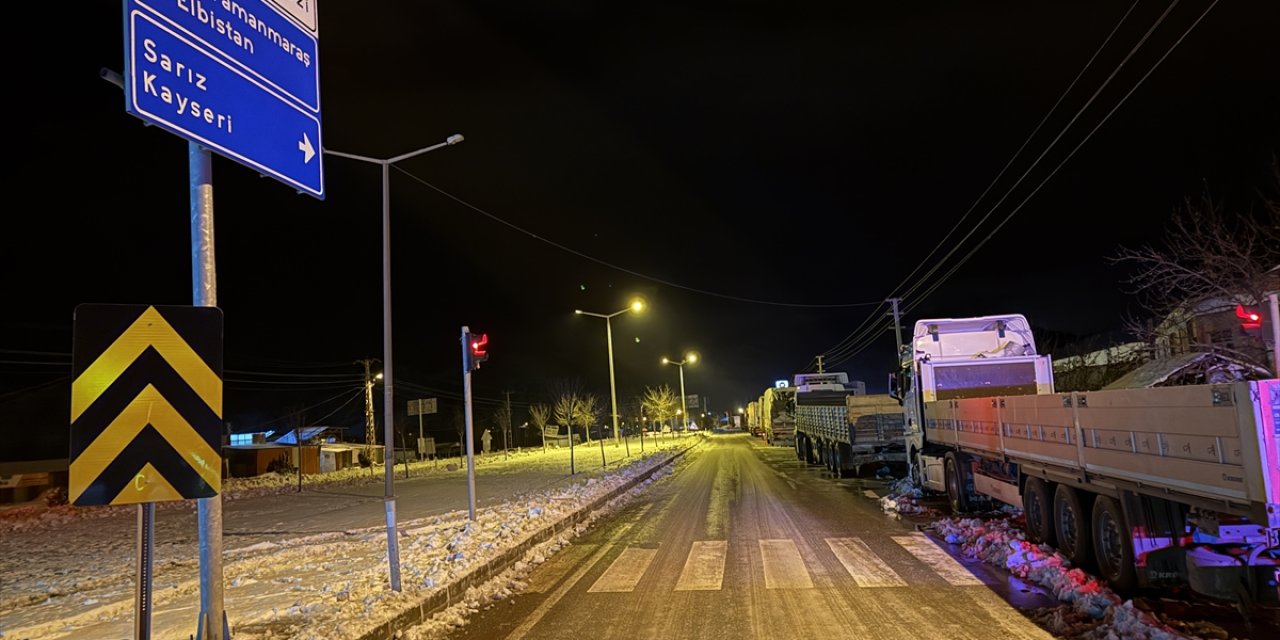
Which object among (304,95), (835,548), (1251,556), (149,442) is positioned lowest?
(835,548)

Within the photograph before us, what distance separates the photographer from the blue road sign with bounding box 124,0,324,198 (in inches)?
185

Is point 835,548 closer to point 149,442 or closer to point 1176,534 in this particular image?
point 1176,534

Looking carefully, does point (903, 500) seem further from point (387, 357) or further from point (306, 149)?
point (306, 149)

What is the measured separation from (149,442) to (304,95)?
3291 millimetres

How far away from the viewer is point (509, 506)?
14.5 metres

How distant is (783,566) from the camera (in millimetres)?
8914

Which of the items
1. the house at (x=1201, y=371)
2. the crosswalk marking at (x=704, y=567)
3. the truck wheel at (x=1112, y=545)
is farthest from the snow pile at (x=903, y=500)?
the truck wheel at (x=1112, y=545)

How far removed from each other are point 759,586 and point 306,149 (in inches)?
248

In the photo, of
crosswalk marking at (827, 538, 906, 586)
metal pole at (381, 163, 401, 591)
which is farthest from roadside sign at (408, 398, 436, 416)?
crosswalk marking at (827, 538, 906, 586)

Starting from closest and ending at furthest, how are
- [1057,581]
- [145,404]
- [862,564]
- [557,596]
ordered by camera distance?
[145,404], [1057,581], [557,596], [862,564]

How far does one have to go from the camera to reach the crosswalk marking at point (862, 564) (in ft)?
26.0

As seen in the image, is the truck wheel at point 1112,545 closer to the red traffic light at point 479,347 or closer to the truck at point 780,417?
the red traffic light at point 479,347

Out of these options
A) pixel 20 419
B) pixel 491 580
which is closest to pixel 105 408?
pixel 491 580

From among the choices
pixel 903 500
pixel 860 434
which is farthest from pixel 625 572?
pixel 860 434
